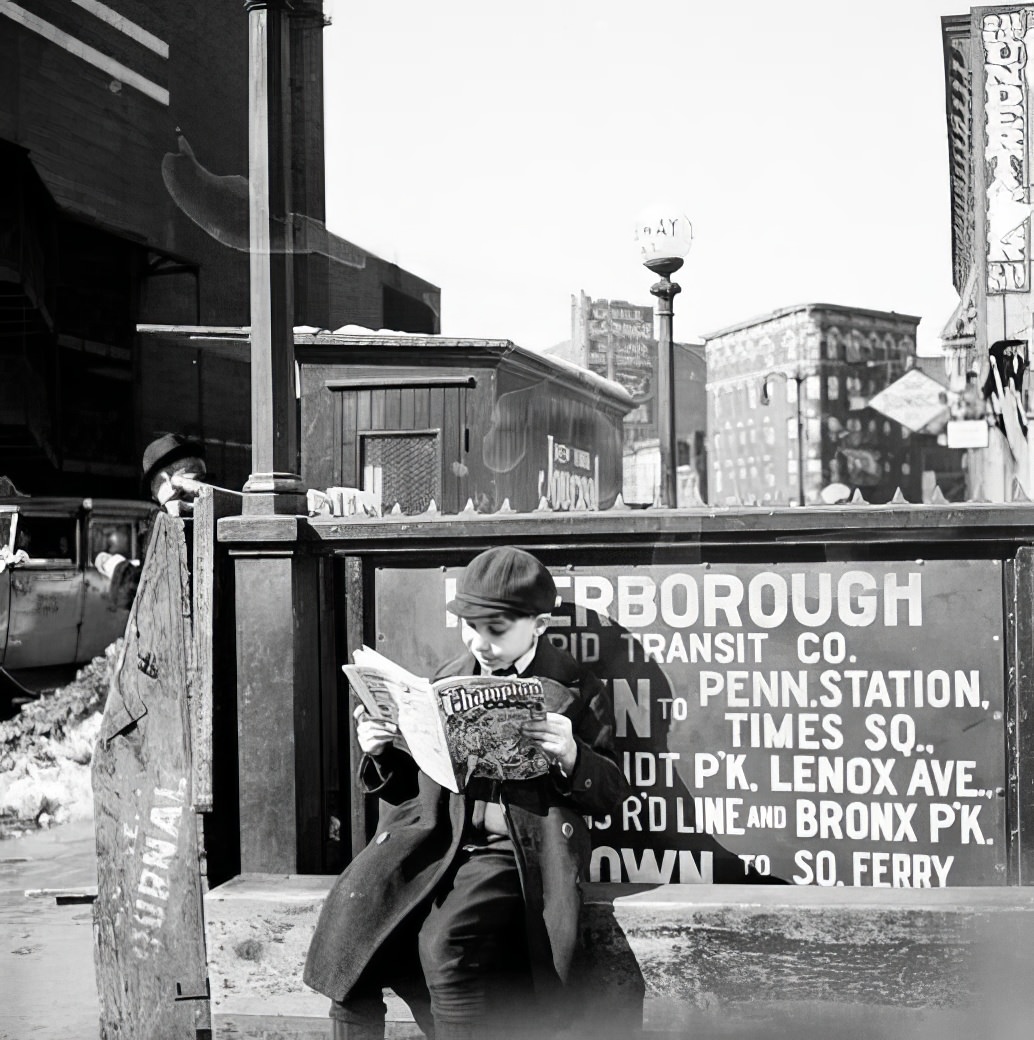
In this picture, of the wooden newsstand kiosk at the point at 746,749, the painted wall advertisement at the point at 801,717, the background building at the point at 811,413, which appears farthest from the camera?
the background building at the point at 811,413

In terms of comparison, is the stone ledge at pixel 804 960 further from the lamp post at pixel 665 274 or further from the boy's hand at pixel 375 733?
the lamp post at pixel 665 274

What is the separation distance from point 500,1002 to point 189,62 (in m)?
20.5

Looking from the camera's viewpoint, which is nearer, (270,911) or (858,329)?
(270,911)

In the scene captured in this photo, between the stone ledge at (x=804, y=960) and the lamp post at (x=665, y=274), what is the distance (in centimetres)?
649

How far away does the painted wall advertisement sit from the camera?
149 inches

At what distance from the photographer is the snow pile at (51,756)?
7348mm

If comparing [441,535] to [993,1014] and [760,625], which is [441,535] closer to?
[760,625]

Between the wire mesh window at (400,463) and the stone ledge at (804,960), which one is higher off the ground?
the wire mesh window at (400,463)

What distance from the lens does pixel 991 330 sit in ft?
46.8

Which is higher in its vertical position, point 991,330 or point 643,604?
point 991,330

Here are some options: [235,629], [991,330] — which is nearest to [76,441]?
[991,330]

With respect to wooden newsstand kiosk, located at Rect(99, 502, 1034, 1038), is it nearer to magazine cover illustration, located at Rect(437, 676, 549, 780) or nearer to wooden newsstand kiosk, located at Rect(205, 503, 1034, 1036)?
wooden newsstand kiosk, located at Rect(205, 503, 1034, 1036)

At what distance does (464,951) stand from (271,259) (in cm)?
236

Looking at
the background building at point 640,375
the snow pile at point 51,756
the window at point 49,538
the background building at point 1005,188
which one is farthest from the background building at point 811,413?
the snow pile at point 51,756
